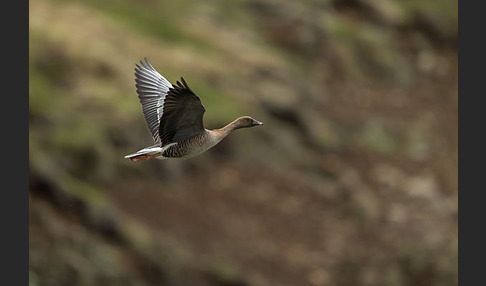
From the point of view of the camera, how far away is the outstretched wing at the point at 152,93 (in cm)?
1572

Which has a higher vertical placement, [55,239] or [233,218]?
[233,218]

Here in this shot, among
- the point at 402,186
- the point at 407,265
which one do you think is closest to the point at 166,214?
the point at 407,265

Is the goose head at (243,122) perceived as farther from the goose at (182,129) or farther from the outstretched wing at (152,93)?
the outstretched wing at (152,93)

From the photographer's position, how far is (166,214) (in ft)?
107

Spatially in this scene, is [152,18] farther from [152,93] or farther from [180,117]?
[180,117]

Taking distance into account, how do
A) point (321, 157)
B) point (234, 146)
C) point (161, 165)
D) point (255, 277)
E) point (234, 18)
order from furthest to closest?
1. point (234, 18)
2. point (321, 157)
3. point (234, 146)
4. point (161, 165)
5. point (255, 277)

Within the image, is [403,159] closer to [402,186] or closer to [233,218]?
[402,186]

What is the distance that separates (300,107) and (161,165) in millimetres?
9627

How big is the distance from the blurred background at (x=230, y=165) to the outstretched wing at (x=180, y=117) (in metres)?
12.3

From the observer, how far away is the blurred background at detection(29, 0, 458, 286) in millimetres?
28938

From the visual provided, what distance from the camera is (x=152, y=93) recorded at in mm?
15805

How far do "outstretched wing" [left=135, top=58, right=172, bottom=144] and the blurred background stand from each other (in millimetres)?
11203

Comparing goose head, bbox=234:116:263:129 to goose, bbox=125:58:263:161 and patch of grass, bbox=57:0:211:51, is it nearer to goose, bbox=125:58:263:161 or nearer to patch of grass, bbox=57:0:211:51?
goose, bbox=125:58:263:161

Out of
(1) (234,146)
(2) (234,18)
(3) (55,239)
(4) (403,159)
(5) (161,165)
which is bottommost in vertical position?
(3) (55,239)
